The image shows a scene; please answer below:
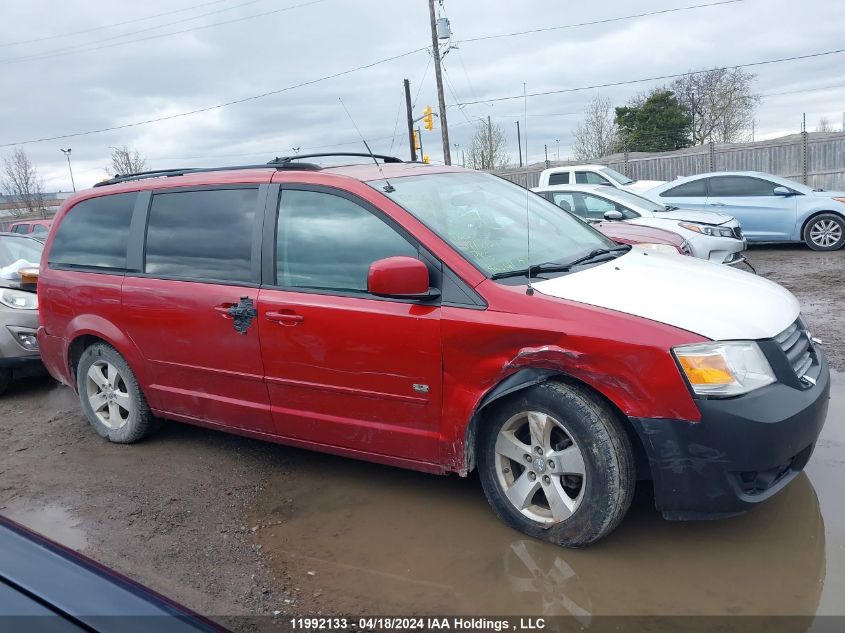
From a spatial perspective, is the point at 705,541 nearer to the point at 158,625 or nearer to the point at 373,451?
the point at 373,451

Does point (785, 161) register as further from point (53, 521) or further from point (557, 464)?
point (53, 521)

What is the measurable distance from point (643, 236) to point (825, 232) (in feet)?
22.2

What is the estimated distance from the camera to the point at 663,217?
1052 cm

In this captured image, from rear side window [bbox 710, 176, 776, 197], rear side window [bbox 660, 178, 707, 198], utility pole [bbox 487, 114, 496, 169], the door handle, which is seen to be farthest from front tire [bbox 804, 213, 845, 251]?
utility pole [bbox 487, 114, 496, 169]

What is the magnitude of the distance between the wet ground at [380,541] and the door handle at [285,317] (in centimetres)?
102

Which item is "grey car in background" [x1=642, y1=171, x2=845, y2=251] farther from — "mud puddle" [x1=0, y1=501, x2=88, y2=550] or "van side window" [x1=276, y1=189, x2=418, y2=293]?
"mud puddle" [x1=0, y1=501, x2=88, y2=550]

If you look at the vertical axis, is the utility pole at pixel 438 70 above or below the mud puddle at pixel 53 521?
above

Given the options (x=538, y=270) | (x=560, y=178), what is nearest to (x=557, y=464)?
(x=538, y=270)

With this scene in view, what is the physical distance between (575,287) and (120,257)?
311 cm

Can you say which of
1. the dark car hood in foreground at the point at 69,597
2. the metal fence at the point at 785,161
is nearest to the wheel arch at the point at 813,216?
the metal fence at the point at 785,161

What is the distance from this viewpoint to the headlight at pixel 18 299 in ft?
21.7

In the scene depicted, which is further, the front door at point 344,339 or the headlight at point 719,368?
the front door at point 344,339

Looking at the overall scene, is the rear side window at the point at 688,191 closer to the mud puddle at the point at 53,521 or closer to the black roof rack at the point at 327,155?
the black roof rack at the point at 327,155

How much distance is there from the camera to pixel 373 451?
387 centimetres
